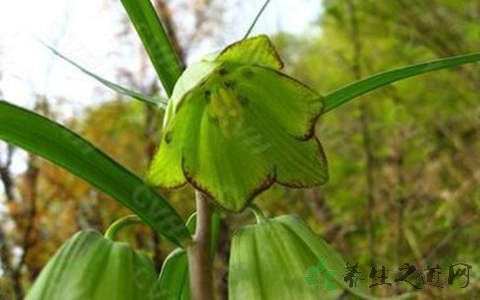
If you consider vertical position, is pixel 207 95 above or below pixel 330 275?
above

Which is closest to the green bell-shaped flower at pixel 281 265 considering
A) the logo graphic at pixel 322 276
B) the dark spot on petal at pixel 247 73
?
the logo graphic at pixel 322 276

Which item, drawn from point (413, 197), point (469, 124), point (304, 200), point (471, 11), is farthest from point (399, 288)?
point (471, 11)

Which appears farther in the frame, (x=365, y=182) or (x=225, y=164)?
(x=365, y=182)

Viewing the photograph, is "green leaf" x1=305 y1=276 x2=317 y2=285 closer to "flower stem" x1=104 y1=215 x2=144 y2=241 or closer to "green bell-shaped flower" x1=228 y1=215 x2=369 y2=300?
Result: "green bell-shaped flower" x1=228 y1=215 x2=369 y2=300

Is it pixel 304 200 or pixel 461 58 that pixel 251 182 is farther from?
pixel 304 200

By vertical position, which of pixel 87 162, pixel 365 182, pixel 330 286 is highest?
pixel 365 182

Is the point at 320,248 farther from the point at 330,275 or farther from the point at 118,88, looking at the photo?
the point at 118,88

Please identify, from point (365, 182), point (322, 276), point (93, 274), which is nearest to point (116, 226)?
point (93, 274)
